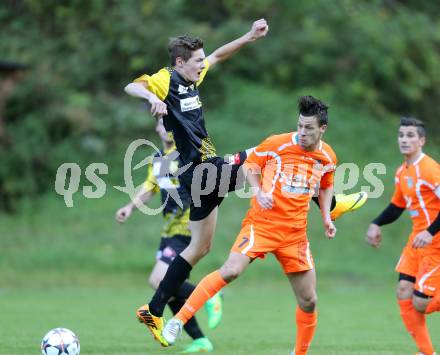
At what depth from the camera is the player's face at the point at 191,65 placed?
6.54 metres

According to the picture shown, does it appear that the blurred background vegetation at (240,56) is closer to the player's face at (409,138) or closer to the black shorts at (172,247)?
the black shorts at (172,247)

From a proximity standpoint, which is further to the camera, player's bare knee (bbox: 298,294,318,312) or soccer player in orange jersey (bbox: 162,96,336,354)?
player's bare knee (bbox: 298,294,318,312)

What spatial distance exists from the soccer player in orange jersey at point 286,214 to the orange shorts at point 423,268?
107 centimetres

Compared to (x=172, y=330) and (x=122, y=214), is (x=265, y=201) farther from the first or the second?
(x=122, y=214)

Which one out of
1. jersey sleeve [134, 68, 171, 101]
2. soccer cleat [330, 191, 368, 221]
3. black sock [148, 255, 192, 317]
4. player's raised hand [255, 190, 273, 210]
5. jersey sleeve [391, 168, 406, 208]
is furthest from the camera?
jersey sleeve [391, 168, 406, 208]

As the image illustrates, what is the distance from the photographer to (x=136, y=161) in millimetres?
19266

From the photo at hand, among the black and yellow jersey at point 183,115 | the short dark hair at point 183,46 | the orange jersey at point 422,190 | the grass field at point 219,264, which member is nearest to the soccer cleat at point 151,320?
the grass field at point 219,264

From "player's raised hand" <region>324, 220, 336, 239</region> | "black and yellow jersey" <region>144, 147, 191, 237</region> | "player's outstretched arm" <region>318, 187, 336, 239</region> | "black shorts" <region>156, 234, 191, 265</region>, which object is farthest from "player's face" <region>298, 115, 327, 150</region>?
"black shorts" <region>156, 234, 191, 265</region>

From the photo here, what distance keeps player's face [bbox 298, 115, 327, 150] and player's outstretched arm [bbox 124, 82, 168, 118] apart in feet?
3.53

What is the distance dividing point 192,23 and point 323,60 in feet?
12.3

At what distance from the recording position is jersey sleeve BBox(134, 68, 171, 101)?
634cm

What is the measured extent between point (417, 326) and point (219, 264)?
30.0 ft

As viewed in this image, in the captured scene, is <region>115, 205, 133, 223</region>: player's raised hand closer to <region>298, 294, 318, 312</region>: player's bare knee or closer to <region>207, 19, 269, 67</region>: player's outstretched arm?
<region>207, 19, 269, 67</region>: player's outstretched arm

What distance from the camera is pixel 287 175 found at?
6203 mm
